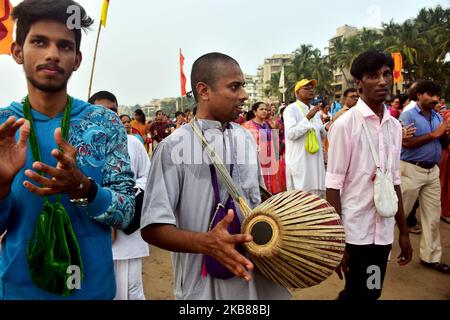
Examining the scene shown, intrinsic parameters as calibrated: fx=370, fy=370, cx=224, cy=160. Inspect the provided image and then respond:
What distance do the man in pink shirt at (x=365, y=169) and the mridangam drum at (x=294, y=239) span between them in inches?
41.1

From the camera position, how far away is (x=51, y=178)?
54.4 inches

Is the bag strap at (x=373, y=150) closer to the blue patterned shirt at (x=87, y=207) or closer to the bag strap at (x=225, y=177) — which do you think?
the bag strap at (x=225, y=177)

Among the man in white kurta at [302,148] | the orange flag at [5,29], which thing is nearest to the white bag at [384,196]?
the man in white kurta at [302,148]

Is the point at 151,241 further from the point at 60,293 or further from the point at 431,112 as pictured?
the point at 431,112

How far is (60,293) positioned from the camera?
1430 mm

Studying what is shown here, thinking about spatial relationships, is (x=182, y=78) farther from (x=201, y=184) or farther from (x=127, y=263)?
(x=201, y=184)

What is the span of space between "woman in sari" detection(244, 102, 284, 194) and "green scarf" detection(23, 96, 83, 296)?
15.6ft

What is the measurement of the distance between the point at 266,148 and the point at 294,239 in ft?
16.5

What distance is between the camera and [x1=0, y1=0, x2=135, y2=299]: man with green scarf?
1.37 metres

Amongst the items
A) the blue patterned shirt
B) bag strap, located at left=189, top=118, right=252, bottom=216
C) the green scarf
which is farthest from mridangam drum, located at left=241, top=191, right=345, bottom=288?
the green scarf

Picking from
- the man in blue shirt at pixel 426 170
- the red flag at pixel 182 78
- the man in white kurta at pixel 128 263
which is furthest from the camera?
the red flag at pixel 182 78

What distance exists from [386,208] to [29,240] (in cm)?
207

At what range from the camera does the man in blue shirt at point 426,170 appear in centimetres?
423
